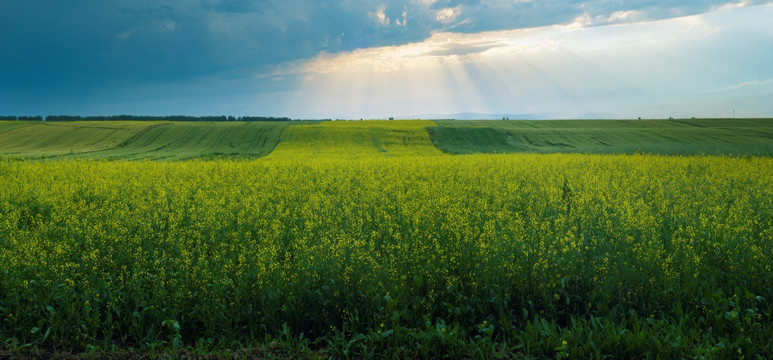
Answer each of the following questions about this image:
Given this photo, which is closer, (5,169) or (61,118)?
(5,169)

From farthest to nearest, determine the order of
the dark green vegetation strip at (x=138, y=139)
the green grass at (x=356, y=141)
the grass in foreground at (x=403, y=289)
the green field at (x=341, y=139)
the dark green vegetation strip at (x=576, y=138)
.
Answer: the dark green vegetation strip at (x=576, y=138) → the dark green vegetation strip at (x=138, y=139) → the green field at (x=341, y=139) → the green grass at (x=356, y=141) → the grass in foreground at (x=403, y=289)

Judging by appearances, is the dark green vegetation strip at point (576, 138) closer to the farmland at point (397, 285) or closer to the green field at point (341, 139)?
the green field at point (341, 139)

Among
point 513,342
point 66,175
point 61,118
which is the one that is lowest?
point 513,342

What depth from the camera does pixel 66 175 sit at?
18.5 m

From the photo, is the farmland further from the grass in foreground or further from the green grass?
the green grass

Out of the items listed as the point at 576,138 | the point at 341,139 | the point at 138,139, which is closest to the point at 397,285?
the point at 341,139

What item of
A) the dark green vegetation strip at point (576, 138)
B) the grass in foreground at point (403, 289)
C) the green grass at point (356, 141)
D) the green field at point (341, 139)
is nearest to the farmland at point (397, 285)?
the grass in foreground at point (403, 289)

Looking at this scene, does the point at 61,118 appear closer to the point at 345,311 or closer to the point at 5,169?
the point at 5,169

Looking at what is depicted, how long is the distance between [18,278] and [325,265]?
182 inches

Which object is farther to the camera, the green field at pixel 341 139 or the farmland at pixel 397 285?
the green field at pixel 341 139

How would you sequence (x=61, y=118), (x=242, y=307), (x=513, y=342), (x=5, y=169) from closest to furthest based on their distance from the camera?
(x=513, y=342) < (x=242, y=307) < (x=5, y=169) < (x=61, y=118)

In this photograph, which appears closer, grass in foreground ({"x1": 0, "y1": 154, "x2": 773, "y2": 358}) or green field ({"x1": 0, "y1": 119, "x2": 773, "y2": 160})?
grass in foreground ({"x1": 0, "y1": 154, "x2": 773, "y2": 358})

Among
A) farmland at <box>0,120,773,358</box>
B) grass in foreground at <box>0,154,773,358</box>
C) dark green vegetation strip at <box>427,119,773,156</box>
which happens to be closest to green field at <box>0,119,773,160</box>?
dark green vegetation strip at <box>427,119,773,156</box>

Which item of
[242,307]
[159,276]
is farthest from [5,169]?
[242,307]
